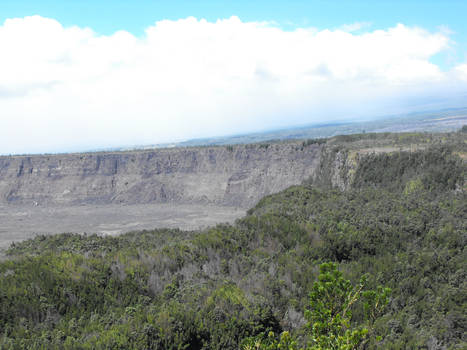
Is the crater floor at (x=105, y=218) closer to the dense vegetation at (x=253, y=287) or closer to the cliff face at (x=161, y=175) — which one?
the cliff face at (x=161, y=175)

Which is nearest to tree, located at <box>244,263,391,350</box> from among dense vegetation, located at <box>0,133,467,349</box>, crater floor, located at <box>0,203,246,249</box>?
dense vegetation, located at <box>0,133,467,349</box>

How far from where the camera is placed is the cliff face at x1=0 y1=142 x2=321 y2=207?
7488 cm

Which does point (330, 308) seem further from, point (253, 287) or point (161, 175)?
point (161, 175)

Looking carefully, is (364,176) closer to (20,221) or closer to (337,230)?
(337,230)

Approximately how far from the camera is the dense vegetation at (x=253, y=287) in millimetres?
8984

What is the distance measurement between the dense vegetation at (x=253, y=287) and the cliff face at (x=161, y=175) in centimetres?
5142

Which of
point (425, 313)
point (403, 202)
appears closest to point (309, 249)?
point (425, 313)

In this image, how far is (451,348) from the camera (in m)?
9.06

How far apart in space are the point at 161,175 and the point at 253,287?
78.1 metres

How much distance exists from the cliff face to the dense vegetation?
169 ft

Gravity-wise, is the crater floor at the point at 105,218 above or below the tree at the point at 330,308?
below

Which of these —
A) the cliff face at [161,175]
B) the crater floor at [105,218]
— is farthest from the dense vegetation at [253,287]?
the cliff face at [161,175]

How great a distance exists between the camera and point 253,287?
40.3 feet

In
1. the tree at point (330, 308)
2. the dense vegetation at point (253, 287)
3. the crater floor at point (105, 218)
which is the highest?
the tree at point (330, 308)
